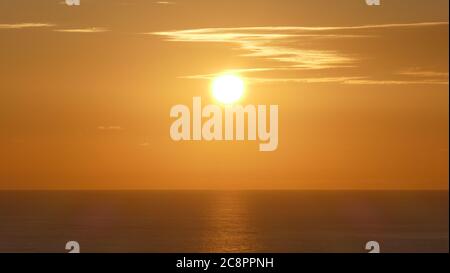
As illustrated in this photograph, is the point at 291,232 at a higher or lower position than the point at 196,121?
higher

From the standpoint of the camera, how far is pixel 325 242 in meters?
88.2

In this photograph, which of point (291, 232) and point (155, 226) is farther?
point (155, 226)

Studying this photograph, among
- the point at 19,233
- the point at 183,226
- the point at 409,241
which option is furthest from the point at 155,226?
the point at 409,241

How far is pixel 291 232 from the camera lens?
99.6 m
